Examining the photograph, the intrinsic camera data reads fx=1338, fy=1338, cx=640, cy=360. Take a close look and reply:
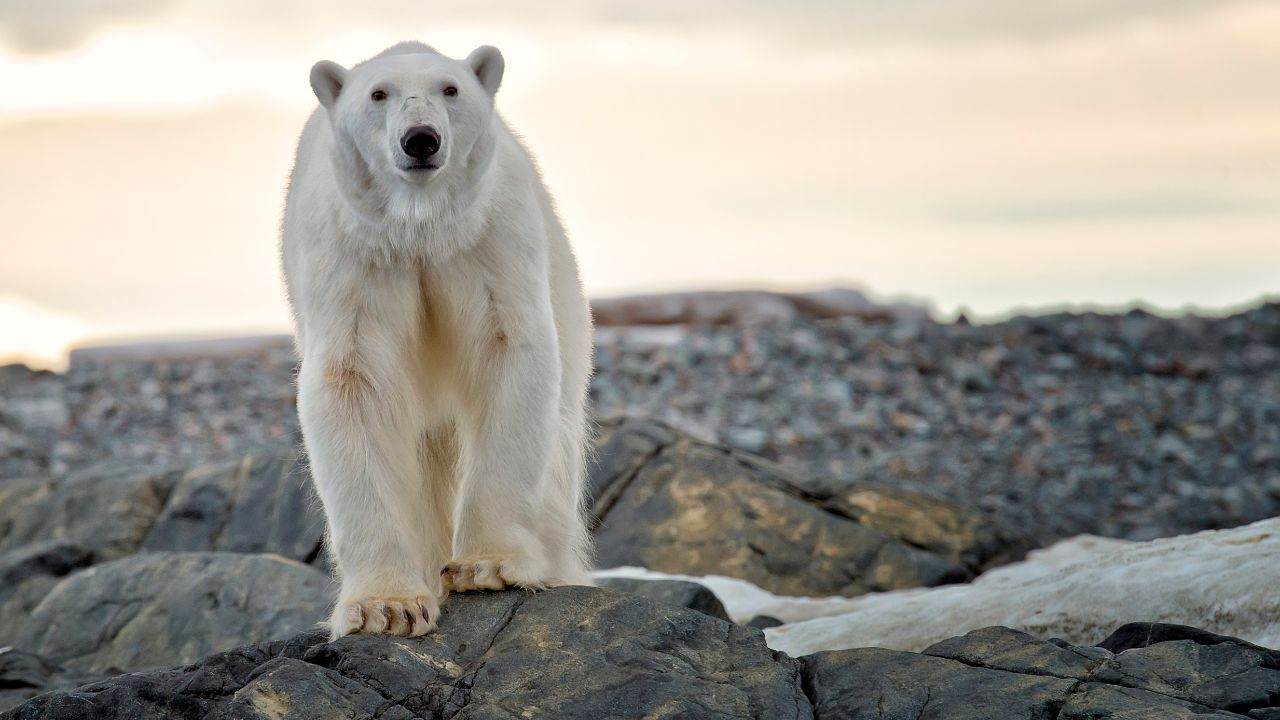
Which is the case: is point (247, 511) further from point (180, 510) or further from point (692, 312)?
point (692, 312)

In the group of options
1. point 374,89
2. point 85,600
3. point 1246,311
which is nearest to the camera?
point 374,89

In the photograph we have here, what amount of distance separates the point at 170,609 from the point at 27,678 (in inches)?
41.8

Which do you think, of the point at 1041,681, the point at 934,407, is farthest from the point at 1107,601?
the point at 934,407

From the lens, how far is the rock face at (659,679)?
15.0 ft

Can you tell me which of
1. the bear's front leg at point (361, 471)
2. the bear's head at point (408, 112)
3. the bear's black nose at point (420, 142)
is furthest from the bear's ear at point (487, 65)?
the bear's front leg at point (361, 471)

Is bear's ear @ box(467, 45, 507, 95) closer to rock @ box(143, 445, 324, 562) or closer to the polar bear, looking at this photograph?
the polar bear

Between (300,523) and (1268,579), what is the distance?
6.77m

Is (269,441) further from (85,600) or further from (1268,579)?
(1268,579)

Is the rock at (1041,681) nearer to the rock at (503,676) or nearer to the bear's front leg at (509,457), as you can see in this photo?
the rock at (503,676)

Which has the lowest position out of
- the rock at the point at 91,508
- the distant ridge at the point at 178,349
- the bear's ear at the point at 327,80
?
the rock at the point at 91,508

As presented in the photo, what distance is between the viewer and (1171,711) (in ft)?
14.6

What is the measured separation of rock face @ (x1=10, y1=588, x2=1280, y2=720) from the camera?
4559 mm

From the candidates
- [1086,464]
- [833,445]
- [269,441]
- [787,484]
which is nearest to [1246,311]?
[1086,464]

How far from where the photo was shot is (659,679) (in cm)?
465
